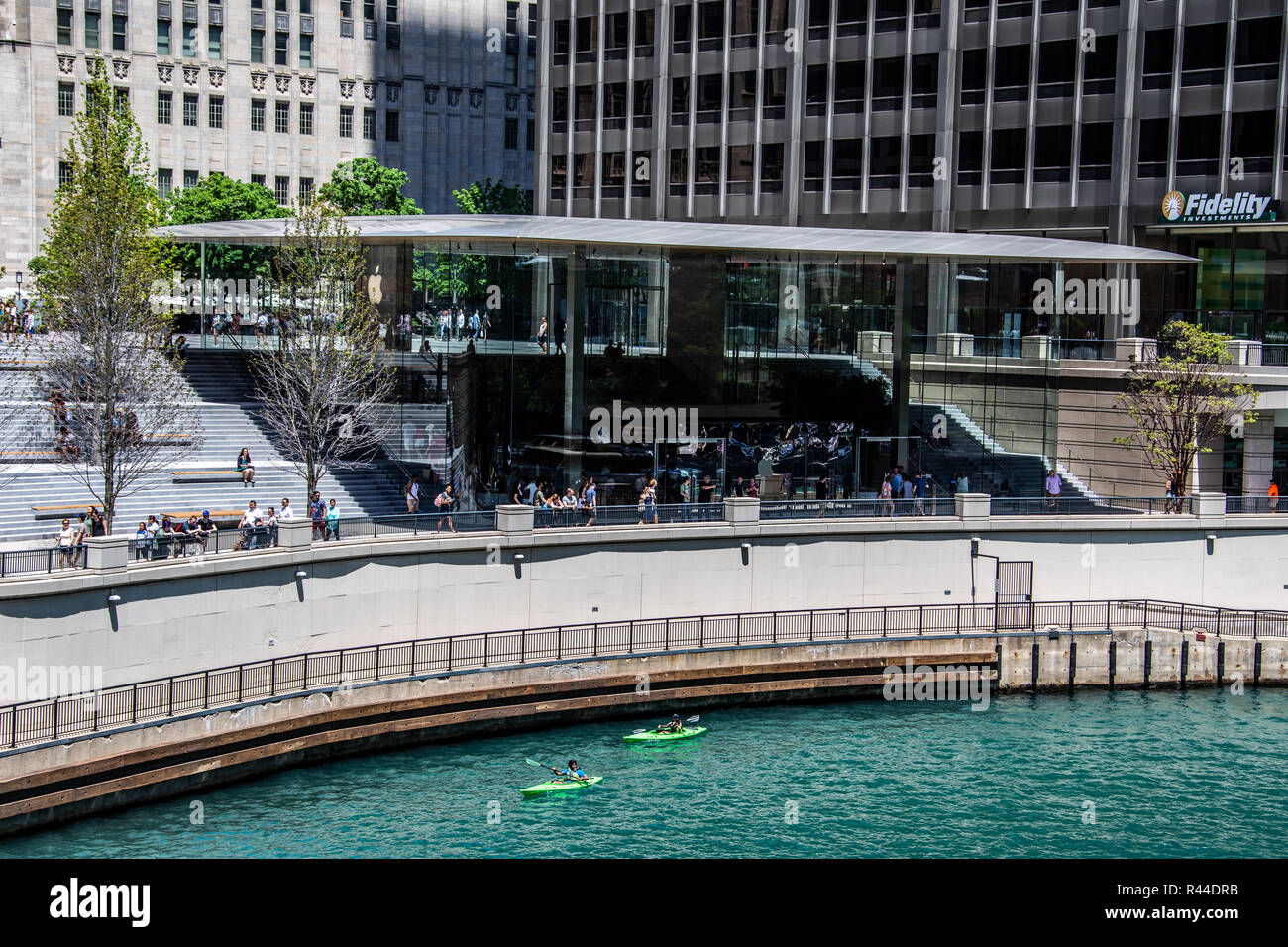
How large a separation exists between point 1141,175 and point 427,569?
3547 cm

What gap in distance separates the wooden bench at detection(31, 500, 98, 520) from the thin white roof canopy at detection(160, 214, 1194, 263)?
28.7 ft

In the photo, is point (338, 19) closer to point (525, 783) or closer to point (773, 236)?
point (773, 236)

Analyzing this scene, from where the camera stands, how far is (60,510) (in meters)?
37.5

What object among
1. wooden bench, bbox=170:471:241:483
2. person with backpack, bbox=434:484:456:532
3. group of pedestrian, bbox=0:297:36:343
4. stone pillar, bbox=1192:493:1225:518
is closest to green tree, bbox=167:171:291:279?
group of pedestrian, bbox=0:297:36:343

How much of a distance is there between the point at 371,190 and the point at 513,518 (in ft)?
166

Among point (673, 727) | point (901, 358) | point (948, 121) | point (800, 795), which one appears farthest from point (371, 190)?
point (800, 795)

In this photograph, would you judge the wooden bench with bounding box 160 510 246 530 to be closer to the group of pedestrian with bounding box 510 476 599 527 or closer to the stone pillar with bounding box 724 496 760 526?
the group of pedestrian with bounding box 510 476 599 527

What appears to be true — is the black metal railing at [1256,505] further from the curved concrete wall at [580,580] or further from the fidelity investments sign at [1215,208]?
the fidelity investments sign at [1215,208]

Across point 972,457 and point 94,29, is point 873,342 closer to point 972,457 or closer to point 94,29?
point 972,457

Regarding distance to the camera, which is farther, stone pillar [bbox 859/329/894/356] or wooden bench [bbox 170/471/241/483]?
stone pillar [bbox 859/329/894/356]

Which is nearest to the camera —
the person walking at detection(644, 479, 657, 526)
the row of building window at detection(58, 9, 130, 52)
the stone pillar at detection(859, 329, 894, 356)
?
the person walking at detection(644, 479, 657, 526)

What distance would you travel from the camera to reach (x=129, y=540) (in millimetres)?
32188

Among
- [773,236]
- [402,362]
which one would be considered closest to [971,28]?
[773,236]

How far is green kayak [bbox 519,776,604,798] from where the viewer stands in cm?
3081
